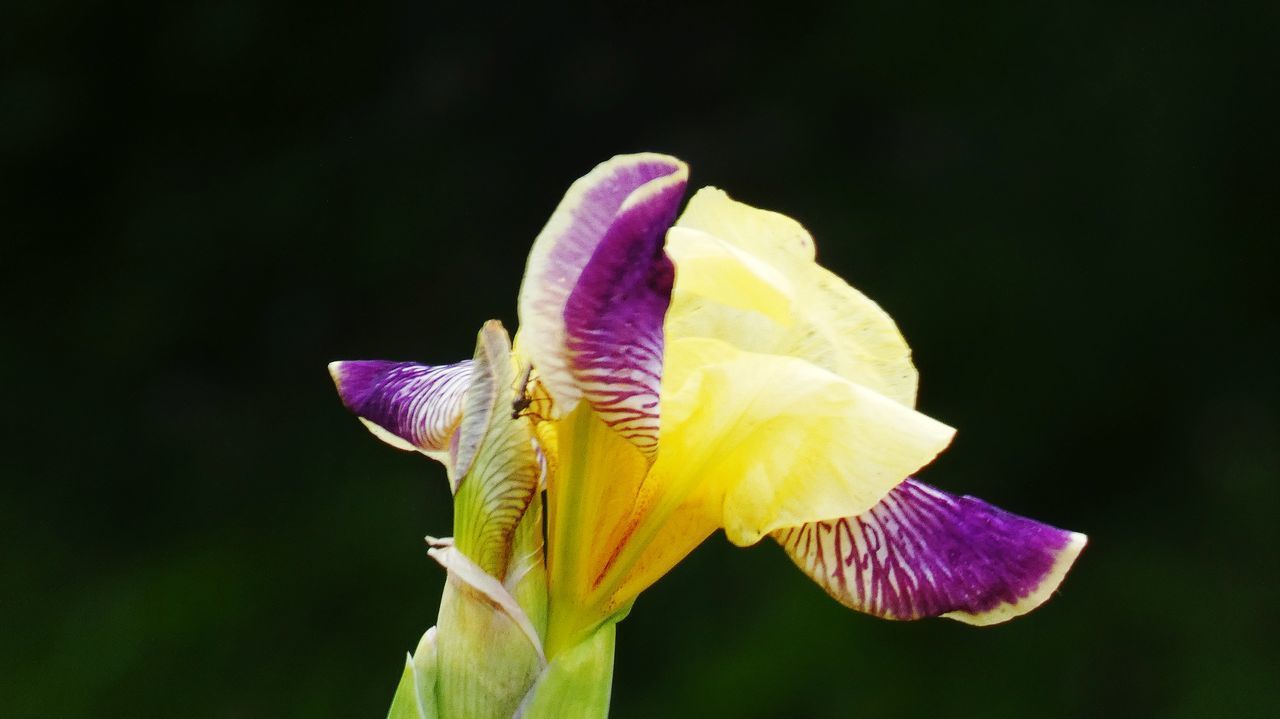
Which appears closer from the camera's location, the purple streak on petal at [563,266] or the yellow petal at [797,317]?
the purple streak on petal at [563,266]

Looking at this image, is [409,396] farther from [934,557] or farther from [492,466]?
[934,557]

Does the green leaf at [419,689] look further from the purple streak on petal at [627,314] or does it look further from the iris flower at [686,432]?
the purple streak on petal at [627,314]

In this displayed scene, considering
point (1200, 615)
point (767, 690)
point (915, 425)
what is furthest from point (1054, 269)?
point (915, 425)

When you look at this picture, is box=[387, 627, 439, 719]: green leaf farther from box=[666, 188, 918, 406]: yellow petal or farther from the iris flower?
box=[666, 188, 918, 406]: yellow petal

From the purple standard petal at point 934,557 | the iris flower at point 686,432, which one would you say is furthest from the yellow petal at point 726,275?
the purple standard petal at point 934,557

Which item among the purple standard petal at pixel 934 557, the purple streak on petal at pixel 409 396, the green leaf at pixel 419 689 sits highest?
the purple streak on petal at pixel 409 396

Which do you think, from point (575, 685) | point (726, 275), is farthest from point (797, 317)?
point (575, 685)

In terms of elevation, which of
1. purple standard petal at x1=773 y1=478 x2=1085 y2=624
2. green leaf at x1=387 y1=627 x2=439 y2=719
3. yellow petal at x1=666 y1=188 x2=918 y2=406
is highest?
yellow petal at x1=666 y1=188 x2=918 y2=406

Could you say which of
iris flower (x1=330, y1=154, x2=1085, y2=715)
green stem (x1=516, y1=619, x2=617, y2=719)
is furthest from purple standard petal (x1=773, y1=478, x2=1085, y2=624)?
green stem (x1=516, y1=619, x2=617, y2=719)

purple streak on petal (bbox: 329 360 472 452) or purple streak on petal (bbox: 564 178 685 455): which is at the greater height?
purple streak on petal (bbox: 564 178 685 455)

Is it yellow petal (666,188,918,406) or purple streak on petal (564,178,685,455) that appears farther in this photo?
yellow petal (666,188,918,406)
